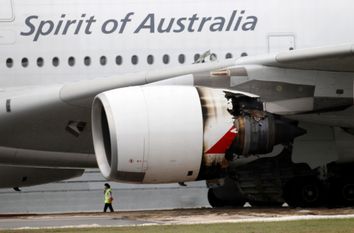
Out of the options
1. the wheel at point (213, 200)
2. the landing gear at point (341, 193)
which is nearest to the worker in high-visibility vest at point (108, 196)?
the wheel at point (213, 200)

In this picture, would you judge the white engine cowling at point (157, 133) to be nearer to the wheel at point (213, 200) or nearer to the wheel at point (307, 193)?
the wheel at point (307, 193)

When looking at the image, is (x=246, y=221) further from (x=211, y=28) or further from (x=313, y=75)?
(x=211, y=28)

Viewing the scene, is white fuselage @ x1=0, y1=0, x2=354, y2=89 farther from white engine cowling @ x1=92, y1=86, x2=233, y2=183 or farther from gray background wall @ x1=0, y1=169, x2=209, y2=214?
gray background wall @ x1=0, y1=169, x2=209, y2=214

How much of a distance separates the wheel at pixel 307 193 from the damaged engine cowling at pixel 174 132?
210 centimetres

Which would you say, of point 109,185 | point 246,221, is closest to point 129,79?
point 246,221

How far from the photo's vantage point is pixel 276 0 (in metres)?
19.5

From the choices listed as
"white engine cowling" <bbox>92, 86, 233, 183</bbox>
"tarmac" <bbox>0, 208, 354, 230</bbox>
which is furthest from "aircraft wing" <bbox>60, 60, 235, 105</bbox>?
"tarmac" <bbox>0, 208, 354, 230</bbox>

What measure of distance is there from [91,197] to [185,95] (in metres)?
7.07

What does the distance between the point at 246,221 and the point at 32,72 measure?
5159 mm

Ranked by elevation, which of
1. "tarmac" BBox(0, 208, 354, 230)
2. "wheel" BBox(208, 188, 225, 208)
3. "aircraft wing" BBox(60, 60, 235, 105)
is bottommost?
"tarmac" BBox(0, 208, 354, 230)

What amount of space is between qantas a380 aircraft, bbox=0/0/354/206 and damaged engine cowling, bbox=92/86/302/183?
0.06ft

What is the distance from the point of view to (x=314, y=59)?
55.0ft

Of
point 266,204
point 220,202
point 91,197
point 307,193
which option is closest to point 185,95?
point 307,193

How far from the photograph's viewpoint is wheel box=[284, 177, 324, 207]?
18.5m
